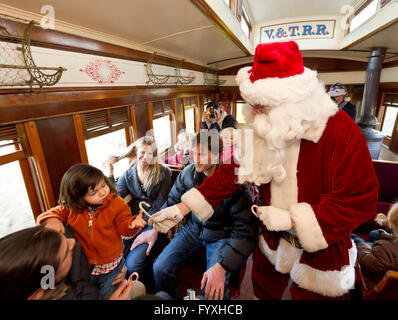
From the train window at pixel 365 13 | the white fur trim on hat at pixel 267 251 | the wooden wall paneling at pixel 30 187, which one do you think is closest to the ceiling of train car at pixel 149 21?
the train window at pixel 365 13

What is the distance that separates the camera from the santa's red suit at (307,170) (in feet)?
2.85

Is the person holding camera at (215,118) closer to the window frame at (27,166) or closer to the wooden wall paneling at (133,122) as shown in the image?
the wooden wall paneling at (133,122)

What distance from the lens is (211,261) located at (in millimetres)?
1652

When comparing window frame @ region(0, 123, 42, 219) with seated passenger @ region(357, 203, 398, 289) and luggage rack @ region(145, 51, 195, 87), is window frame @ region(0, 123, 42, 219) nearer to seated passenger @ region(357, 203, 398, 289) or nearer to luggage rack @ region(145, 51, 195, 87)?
luggage rack @ region(145, 51, 195, 87)

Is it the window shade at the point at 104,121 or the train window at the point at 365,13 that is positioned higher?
the train window at the point at 365,13

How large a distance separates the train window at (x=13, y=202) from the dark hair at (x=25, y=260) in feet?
3.82

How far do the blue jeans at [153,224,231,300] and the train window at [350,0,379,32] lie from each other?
5.36 m

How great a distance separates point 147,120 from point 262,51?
113 inches

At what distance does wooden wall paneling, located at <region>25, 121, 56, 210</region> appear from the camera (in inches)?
63.8

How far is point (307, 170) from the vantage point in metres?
0.99

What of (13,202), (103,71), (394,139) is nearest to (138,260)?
(13,202)

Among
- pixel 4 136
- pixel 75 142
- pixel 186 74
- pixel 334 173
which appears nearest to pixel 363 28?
pixel 186 74

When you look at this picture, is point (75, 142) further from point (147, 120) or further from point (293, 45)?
point (293, 45)

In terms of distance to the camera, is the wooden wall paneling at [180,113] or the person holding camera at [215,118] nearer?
the person holding camera at [215,118]
